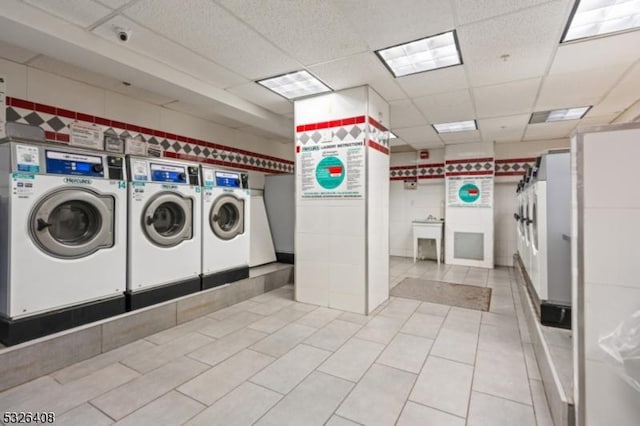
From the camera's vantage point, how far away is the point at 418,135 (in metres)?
5.66

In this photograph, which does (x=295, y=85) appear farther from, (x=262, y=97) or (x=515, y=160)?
(x=515, y=160)

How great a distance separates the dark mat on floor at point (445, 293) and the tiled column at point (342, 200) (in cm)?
58

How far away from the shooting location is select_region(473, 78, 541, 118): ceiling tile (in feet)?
11.0

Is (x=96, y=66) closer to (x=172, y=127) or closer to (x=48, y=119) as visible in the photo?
(x=48, y=119)

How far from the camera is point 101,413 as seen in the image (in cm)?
169

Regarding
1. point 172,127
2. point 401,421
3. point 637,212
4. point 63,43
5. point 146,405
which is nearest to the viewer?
point 637,212

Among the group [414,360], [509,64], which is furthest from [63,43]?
[509,64]

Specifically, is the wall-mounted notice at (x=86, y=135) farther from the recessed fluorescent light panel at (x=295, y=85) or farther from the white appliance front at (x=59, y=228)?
the recessed fluorescent light panel at (x=295, y=85)

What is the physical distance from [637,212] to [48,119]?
173 inches

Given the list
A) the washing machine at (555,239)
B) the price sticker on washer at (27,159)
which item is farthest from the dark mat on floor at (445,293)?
the price sticker on washer at (27,159)

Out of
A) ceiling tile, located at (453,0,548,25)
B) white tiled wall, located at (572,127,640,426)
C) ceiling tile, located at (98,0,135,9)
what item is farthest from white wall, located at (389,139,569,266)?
ceiling tile, located at (98,0,135,9)

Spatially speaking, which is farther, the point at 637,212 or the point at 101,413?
the point at 101,413

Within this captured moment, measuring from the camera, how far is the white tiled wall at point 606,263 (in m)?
1.22

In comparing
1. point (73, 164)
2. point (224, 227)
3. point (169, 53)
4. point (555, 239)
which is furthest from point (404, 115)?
point (73, 164)
